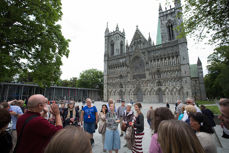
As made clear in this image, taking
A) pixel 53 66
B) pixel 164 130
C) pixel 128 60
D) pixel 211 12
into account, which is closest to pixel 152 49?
pixel 128 60

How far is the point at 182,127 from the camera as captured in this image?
121 centimetres

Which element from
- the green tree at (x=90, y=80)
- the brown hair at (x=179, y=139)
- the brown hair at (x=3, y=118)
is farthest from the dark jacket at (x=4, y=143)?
the green tree at (x=90, y=80)

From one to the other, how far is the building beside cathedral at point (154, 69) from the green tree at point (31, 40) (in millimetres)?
27713

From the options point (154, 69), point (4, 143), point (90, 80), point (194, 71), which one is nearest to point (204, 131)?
point (4, 143)

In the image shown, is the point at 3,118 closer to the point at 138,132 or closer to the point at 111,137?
the point at 111,137

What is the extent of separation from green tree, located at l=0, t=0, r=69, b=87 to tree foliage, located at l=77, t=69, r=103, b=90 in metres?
43.0

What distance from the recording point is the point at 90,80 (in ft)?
165

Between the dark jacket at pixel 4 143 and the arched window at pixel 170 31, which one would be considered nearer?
the dark jacket at pixel 4 143

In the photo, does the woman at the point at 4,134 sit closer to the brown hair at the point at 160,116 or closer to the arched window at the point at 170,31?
the brown hair at the point at 160,116

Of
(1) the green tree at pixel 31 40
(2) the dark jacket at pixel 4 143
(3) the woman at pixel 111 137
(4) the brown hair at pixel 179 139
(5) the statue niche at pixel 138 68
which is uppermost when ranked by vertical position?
(5) the statue niche at pixel 138 68

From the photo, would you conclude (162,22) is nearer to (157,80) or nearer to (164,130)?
(157,80)

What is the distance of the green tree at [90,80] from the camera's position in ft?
164

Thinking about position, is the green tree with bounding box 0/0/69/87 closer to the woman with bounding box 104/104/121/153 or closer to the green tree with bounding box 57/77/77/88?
the woman with bounding box 104/104/121/153

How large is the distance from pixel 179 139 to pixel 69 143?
1018 millimetres
